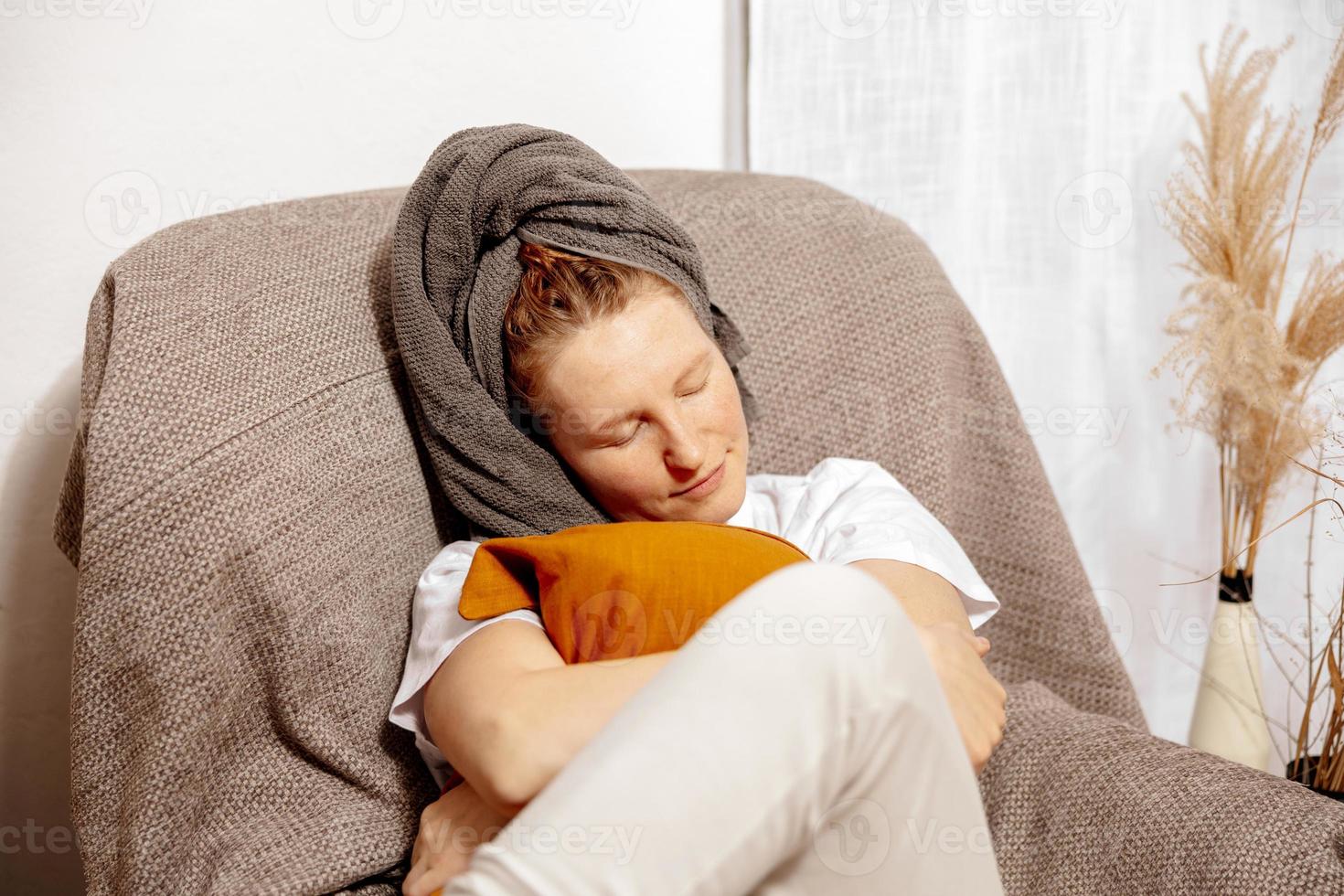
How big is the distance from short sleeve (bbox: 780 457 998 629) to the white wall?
811mm

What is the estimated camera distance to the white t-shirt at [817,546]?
1.01m

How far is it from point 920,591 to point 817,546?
0.44 ft

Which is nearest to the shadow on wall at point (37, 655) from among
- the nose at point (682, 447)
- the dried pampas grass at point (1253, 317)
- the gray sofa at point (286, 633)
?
the gray sofa at point (286, 633)

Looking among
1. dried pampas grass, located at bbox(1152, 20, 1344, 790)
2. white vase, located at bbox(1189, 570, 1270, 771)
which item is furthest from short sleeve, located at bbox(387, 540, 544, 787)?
white vase, located at bbox(1189, 570, 1270, 771)

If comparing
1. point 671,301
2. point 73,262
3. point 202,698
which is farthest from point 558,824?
point 73,262

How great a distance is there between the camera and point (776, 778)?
0.71 m

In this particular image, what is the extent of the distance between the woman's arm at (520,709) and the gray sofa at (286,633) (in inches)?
6.3

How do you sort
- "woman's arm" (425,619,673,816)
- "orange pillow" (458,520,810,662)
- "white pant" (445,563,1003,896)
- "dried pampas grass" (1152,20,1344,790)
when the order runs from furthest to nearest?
"dried pampas grass" (1152,20,1344,790) → "orange pillow" (458,520,810,662) → "woman's arm" (425,619,673,816) → "white pant" (445,563,1003,896)

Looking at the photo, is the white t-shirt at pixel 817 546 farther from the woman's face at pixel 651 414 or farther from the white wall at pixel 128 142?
the white wall at pixel 128 142

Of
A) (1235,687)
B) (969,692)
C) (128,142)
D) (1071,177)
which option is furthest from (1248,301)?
(128,142)

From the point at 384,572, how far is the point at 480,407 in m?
0.20

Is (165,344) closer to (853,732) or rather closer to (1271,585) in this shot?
(853,732)

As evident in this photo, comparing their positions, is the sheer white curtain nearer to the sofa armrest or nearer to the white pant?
the sofa armrest

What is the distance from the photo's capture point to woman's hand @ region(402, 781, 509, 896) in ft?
2.96
